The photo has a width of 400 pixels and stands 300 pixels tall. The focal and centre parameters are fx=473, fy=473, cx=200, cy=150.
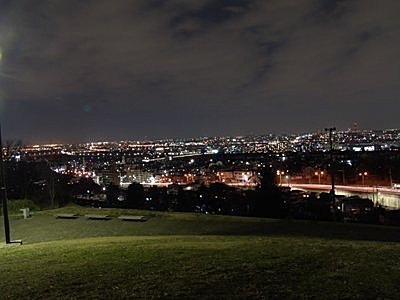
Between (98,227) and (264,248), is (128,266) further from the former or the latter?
(98,227)

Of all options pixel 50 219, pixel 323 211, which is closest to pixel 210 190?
pixel 323 211

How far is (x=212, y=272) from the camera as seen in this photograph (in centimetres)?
730

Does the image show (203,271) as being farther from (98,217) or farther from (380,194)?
(380,194)

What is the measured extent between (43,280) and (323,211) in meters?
36.2

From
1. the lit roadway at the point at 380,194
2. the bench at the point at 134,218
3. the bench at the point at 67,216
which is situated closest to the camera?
the bench at the point at 134,218

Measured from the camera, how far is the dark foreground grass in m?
6.22

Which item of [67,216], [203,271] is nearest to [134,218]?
[67,216]

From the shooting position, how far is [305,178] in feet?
298

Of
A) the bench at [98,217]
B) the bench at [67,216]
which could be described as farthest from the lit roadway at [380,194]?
the bench at [67,216]

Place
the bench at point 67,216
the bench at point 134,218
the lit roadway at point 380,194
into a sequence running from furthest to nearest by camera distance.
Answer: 1. the lit roadway at point 380,194
2. the bench at point 67,216
3. the bench at point 134,218

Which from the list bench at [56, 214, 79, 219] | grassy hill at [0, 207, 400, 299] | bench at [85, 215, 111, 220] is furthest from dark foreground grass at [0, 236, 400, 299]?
bench at [56, 214, 79, 219]

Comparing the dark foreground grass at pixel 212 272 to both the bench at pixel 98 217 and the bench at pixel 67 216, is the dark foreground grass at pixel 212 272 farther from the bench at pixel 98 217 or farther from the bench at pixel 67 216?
the bench at pixel 67 216

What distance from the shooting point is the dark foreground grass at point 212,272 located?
622 cm

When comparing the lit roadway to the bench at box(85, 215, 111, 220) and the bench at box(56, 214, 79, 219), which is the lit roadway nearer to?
the bench at box(85, 215, 111, 220)
